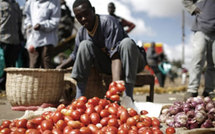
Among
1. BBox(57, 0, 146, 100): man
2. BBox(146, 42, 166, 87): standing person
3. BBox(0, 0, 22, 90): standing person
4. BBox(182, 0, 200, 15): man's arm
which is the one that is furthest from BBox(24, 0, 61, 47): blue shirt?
BBox(146, 42, 166, 87): standing person

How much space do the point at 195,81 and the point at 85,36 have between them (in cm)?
202

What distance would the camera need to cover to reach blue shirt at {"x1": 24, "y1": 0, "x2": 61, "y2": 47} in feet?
14.4

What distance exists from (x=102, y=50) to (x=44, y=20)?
66.3 inches

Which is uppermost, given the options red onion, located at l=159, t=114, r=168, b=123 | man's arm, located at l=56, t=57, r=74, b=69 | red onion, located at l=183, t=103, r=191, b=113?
man's arm, located at l=56, t=57, r=74, b=69

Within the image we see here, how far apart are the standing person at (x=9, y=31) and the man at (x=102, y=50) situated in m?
2.56

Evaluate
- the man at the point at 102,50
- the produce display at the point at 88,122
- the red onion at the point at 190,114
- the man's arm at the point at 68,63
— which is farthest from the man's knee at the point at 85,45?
the red onion at the point at 190,114

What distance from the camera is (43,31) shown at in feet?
14.5

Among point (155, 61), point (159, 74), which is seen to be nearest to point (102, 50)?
point (159, 74)

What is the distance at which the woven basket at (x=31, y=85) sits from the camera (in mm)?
3541

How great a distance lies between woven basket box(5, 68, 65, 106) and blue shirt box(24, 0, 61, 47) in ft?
3.17

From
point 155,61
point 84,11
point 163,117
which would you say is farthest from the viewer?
point 155,61

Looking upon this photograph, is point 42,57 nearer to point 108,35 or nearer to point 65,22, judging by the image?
point 108,35

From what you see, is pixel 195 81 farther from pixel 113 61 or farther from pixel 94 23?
pixel 94 23

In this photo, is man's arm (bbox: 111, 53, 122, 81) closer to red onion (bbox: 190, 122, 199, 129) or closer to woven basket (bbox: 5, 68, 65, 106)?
woven basket (bbox: 5, 68, 65, 106)
